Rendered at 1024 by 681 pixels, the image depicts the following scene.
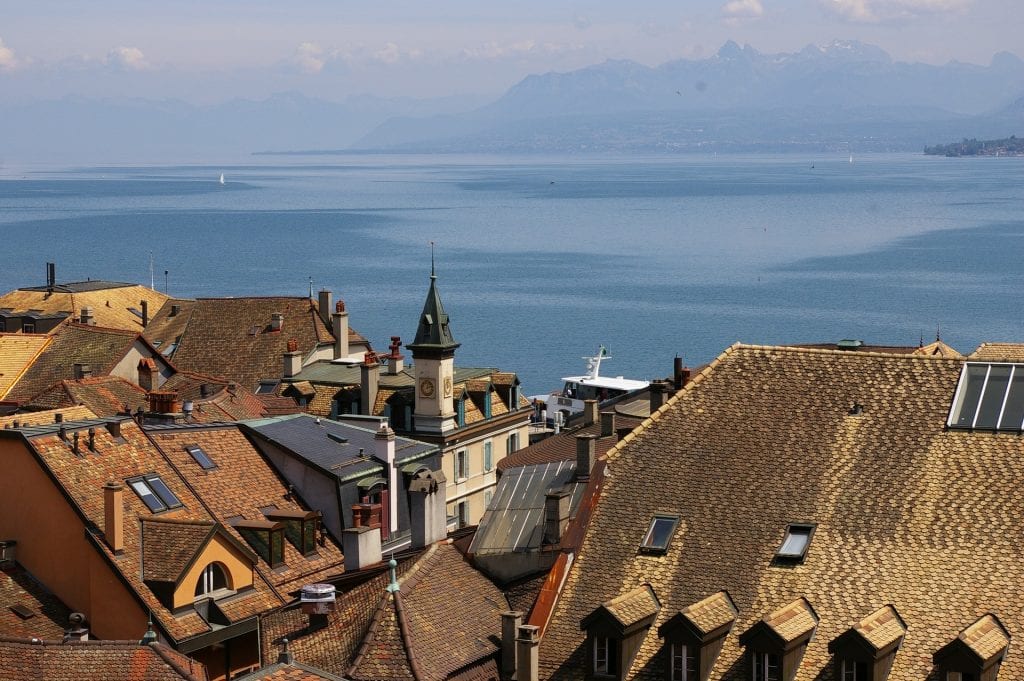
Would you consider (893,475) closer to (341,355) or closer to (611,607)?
(611,607)

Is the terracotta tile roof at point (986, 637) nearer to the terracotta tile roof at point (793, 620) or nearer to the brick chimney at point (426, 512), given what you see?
the terracotta tile roof at point (793, 620)

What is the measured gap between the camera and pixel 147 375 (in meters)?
64.8

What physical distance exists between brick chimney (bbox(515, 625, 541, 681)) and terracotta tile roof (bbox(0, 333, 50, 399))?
43.4 metres

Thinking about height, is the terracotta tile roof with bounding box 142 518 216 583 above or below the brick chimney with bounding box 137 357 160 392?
above

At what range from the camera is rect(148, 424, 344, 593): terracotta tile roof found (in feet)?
134

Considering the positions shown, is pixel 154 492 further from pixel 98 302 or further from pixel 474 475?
pixel 98 302

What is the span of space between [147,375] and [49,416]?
14123 millimetres

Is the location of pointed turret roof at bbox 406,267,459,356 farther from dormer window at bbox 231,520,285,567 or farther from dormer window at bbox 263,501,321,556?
dormer window at bbox 231,520,285,567

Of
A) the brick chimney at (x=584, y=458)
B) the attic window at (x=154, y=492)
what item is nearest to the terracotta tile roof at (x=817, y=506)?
the brick chimney at (x=584, y=458)

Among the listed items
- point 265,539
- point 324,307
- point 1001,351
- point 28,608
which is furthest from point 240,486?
point 324,307

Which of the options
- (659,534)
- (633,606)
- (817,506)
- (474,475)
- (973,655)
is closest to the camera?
(973,655)

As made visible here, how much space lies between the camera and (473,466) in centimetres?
6850

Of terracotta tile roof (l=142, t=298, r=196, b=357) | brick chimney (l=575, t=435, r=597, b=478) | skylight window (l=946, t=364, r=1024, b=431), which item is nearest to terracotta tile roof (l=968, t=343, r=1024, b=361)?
skylight window (l=946, t=364, r=1024, b=431)

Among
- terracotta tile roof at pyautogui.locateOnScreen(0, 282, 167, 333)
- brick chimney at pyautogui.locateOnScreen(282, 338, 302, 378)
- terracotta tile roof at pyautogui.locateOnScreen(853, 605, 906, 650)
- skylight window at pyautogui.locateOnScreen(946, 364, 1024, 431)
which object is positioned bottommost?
terracotta tile roof at pyautogui.locateOnScreen(0, 282, 167, 333)
